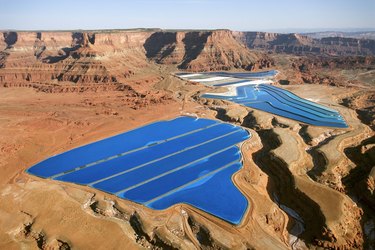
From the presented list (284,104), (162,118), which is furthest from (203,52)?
(162,118)

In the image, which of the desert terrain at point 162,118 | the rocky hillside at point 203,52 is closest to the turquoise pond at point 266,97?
the desert terrain at point 162,118

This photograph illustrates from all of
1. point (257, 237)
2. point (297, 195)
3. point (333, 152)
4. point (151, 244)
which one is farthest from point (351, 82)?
point (151, 244)

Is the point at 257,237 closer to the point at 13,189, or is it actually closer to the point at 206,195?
the point at 206,195

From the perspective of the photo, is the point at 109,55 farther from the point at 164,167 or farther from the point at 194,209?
the point at 194,209

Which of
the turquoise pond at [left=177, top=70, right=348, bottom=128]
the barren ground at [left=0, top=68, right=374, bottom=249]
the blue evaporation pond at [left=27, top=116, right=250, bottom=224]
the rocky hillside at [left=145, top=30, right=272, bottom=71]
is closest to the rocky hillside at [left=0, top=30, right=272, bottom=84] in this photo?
the rocky hillside at [left=145, top=30, right=272, bottom=71]

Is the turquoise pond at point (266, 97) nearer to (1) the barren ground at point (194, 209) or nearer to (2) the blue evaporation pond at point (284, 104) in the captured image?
(2) the blue evaporation pond at point (284, 104)

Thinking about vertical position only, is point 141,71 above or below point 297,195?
above
